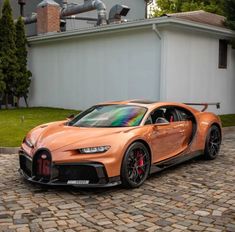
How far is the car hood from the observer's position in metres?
6.09

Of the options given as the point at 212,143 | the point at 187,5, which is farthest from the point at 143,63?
the point at 187,5

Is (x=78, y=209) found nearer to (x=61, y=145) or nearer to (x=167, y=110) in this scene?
(x=61, y=145)

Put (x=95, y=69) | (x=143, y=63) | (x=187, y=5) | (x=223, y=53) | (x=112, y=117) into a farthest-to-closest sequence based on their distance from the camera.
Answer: (x=187, y=5) < (x=223, y=53) < (x=95, y=69) < (x=143, y=63) < (x=112, y=117)

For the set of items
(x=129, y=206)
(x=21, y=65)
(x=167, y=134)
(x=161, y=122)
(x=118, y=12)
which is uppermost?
(x=118, y=12)

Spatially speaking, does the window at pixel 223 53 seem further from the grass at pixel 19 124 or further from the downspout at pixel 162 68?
the grass at pixel 19 124

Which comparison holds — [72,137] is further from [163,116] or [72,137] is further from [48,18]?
[48,18]

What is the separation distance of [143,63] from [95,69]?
8.55ft

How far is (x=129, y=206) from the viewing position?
18.0ft

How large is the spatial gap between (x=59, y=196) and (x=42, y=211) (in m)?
0.68

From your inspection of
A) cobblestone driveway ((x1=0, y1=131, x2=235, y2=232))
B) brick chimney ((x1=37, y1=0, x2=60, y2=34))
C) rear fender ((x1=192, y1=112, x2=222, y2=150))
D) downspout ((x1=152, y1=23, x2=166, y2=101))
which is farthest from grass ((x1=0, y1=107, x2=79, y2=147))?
brick chimney ((x1=37, y1=0, x2=60, y2=34))

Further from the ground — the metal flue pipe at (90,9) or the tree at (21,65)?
the metal flue pipe at (90,9)

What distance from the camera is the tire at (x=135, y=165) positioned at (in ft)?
20.1

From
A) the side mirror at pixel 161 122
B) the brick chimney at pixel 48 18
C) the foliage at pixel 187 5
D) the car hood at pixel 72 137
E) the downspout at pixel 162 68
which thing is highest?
the foliage at pixel 187 5

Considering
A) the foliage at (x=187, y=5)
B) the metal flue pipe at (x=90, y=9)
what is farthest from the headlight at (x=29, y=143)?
the foliage at (x=187, y=5)
